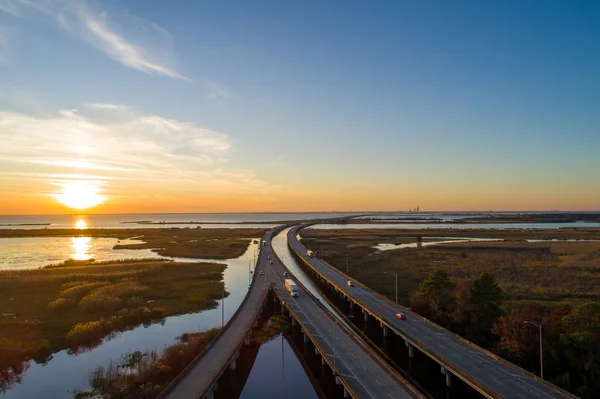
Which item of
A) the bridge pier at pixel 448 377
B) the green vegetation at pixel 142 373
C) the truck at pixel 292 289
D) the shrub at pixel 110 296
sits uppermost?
the truck at pixel 292 289

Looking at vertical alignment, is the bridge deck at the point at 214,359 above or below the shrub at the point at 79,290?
below

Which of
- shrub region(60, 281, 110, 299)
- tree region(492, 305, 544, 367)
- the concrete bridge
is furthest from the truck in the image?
shrub region(60, 281, 110, 299)

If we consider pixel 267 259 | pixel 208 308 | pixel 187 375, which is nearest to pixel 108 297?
pixel 208 308

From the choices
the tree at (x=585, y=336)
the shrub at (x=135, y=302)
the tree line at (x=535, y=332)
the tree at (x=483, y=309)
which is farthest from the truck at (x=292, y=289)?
the tree at (x=585, y=336)

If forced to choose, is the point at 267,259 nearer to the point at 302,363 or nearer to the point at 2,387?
the point at 302,363

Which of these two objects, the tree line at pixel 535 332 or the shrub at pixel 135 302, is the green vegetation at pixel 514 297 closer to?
the tree line at pixel 535 332

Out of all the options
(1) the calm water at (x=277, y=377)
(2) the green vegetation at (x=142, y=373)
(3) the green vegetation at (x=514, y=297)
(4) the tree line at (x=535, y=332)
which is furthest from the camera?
(1) the calm water at (x=277, y=377)
